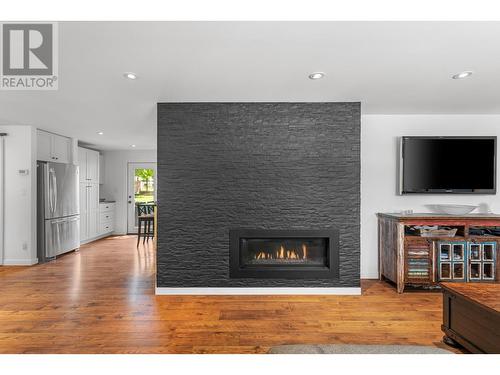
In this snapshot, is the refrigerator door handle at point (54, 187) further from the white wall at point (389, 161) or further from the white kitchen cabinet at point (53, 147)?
the white wall at point (389, 161)

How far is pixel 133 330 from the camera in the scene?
101 inches

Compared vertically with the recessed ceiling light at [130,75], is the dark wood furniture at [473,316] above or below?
below

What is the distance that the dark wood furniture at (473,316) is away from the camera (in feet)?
6.26

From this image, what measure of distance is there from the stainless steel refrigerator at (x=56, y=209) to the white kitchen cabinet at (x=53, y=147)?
24 centimetres

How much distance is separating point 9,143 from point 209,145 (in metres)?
3.63

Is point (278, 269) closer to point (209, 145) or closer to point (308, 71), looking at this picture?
point (209, 145)

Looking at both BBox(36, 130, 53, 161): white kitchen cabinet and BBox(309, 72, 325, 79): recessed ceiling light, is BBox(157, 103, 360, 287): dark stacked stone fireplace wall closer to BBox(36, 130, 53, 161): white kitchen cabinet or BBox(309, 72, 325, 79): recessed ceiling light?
BBox(309, 72, 325, 79): recessed ceiling light

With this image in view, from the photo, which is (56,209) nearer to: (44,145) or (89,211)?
(44,145)

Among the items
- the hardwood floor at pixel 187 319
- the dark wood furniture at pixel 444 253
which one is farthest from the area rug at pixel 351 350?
the dark wood furniture at pixel 444 253

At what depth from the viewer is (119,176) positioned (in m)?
8.12

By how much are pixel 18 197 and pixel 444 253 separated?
6054mm

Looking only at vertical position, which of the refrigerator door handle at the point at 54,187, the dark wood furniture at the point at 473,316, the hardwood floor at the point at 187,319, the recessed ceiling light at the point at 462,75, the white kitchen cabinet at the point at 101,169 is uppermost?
the recessed ceiling light at the point at 462,75

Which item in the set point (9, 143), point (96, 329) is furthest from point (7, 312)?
point (9, 143)

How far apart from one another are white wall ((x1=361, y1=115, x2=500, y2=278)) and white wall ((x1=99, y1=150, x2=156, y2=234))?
5735 mm
